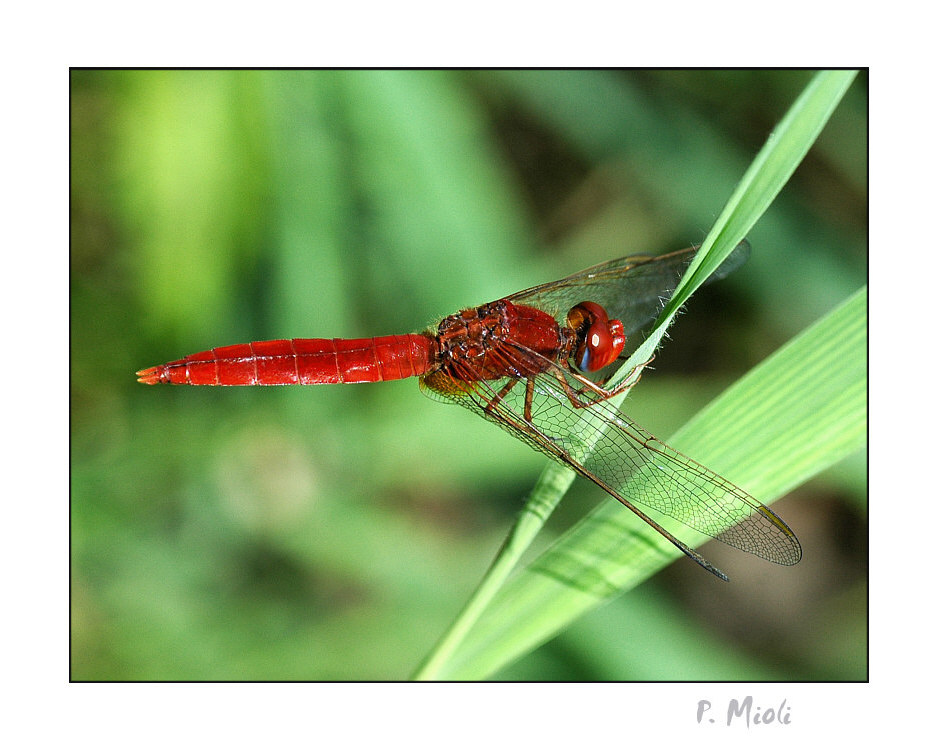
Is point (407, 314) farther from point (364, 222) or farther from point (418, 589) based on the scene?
point (418, 589)

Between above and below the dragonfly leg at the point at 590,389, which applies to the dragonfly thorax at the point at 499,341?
above

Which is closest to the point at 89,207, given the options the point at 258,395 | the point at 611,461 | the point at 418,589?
the point at 258,395

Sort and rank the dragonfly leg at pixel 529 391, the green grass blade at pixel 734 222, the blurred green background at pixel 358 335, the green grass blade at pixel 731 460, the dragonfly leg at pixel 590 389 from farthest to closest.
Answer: the blurred green background at pixel 358 335 < the dragonfly leg at pixel 529 391 < the dragonfly leg at pixel 590 389 < the green grass blade at pixel 731 460 < the green grass blade at pixel 734 222

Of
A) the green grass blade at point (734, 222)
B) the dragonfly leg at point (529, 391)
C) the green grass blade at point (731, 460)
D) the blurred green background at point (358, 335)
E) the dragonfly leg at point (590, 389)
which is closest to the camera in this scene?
the green grass blade at point (734, 222)

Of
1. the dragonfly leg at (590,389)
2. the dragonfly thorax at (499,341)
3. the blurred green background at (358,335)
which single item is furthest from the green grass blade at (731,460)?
the blurred green background at (358,335)

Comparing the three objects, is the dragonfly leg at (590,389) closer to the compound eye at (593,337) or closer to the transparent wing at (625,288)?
the compound eye at (593,337)
